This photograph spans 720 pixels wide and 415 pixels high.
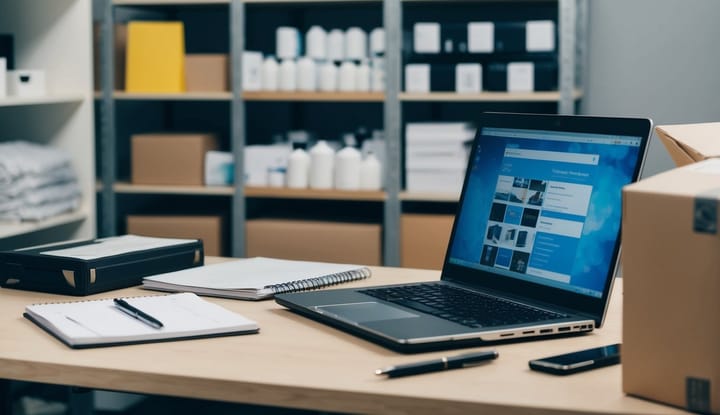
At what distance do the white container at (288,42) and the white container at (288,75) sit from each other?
3cm

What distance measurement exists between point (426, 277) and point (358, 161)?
1.68 m

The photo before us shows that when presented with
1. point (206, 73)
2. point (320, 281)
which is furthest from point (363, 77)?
point (320, 281)

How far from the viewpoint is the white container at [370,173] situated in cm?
328

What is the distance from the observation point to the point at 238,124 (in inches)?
133

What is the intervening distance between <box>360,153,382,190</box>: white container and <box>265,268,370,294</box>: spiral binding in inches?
65.0

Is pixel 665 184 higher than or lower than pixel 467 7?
lower

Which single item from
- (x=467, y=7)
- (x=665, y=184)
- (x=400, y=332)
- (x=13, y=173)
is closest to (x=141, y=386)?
(x=400, y=332)

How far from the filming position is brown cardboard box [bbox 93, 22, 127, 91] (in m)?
3.50

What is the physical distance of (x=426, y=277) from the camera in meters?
1.62

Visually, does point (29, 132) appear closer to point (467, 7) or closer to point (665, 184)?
point (467, 7)

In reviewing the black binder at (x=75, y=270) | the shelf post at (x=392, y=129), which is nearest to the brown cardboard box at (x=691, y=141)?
the black binder at (x=75, y=270)

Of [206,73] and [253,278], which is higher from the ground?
[206,73]

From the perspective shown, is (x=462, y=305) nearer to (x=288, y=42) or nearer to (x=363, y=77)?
(x=363, y=77)

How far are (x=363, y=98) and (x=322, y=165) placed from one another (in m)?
0.28
